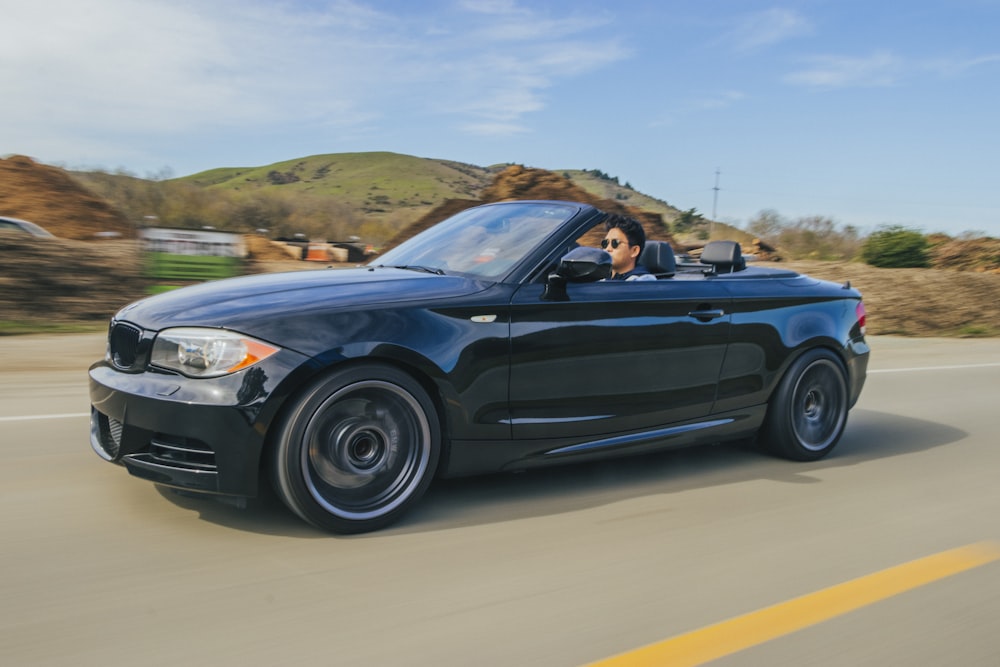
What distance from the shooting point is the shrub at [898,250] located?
21.6 meters

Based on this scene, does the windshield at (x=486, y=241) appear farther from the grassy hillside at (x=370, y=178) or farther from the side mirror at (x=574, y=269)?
the grassy hillside at (x=370, y=178)

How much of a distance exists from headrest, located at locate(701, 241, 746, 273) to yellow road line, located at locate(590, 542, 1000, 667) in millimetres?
2172

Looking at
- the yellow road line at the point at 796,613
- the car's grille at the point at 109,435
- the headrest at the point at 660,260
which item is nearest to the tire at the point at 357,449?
the car's grille at the point at 109,435

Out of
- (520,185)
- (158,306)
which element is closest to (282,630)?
(158,306)

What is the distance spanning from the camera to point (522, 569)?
145 inches

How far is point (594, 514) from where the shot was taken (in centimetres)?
441

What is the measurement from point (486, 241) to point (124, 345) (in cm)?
183

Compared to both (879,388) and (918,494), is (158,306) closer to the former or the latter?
(918,494)

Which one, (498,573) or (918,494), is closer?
(498,573)

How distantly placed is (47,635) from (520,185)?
82.6 ft

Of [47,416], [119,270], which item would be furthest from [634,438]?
[119,270]

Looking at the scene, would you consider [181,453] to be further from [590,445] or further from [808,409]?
[808,409]

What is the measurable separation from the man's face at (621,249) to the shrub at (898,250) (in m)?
17.9

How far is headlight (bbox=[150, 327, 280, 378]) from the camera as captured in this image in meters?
3.67
